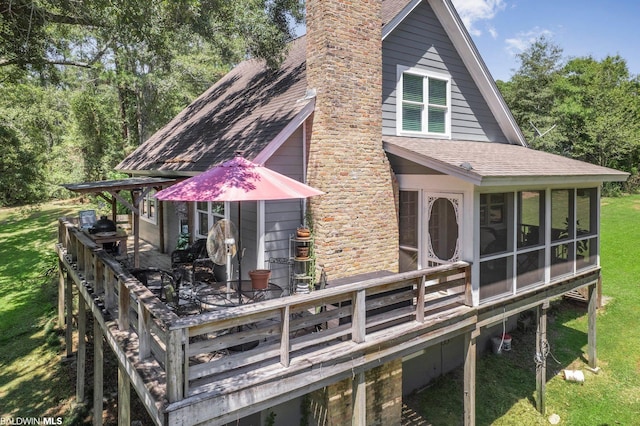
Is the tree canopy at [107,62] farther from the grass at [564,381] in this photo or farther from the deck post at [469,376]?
the grass at [564,381]

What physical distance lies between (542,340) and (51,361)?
12.1 metres

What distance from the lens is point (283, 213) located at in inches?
295

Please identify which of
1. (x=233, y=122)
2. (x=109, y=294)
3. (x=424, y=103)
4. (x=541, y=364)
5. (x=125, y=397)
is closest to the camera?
(x=125, y=397)

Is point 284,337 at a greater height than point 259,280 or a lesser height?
lesser

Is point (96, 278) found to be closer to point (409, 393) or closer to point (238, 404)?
point (238, 404)

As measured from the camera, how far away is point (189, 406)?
3953 millimetres

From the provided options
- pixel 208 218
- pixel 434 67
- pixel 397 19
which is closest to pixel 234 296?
pixel 208 218

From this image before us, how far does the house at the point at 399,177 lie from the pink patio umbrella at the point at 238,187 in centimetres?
115

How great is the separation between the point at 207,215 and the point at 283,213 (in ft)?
10.5

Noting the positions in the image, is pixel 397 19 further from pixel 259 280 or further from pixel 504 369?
pixel 504 369

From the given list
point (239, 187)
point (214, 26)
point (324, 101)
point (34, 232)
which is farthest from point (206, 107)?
point (34, 232)

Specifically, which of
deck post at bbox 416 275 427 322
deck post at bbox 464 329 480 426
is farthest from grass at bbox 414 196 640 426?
deck post at bbox 416 275 427 322

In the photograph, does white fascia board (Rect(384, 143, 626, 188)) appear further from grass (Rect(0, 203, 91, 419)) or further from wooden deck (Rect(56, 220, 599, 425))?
grass (Rect(0, 203, 91, 419))

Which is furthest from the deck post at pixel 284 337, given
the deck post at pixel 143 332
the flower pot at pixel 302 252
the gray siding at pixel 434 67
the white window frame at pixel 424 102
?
the white window frame at pixel 424 102
